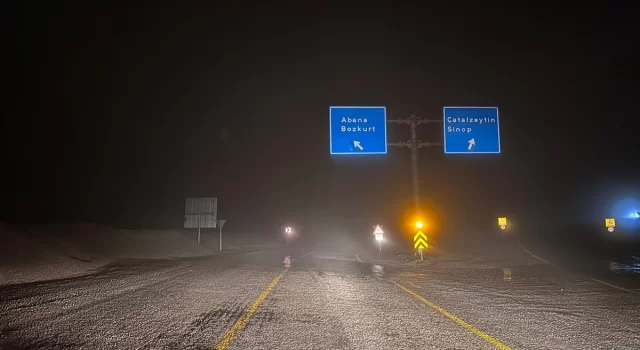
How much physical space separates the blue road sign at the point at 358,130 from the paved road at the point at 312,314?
8.82 meters

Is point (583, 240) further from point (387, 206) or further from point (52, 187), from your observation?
point (387, 206)

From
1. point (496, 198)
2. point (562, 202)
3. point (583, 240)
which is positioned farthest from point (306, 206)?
point (583, 240)

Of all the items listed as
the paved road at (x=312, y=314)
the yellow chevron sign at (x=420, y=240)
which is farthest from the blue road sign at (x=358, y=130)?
the paved road at (x=312, y=314)

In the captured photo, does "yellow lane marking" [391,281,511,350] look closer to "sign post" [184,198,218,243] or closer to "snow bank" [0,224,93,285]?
"snow bank" [0,224,93,285]

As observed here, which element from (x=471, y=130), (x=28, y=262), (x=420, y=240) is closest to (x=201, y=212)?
(x=28, y=262)

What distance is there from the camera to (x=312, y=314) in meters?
8.52

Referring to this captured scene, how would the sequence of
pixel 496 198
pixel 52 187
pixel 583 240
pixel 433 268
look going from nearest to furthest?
1. pixel 433 268
2. pixel 583 240
3. pixel 52 187
4. pixel 496 198

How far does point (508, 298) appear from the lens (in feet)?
35.0

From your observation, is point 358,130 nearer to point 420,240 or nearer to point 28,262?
point 420,240

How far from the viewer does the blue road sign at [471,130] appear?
21109 millimetres

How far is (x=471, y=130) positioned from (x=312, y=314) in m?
15.8

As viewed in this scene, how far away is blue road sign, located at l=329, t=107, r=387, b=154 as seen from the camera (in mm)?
21078

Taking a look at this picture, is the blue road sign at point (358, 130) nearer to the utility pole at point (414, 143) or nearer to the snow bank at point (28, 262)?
the utility pole at point (414, 143)

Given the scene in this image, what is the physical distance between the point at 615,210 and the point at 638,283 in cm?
5551
